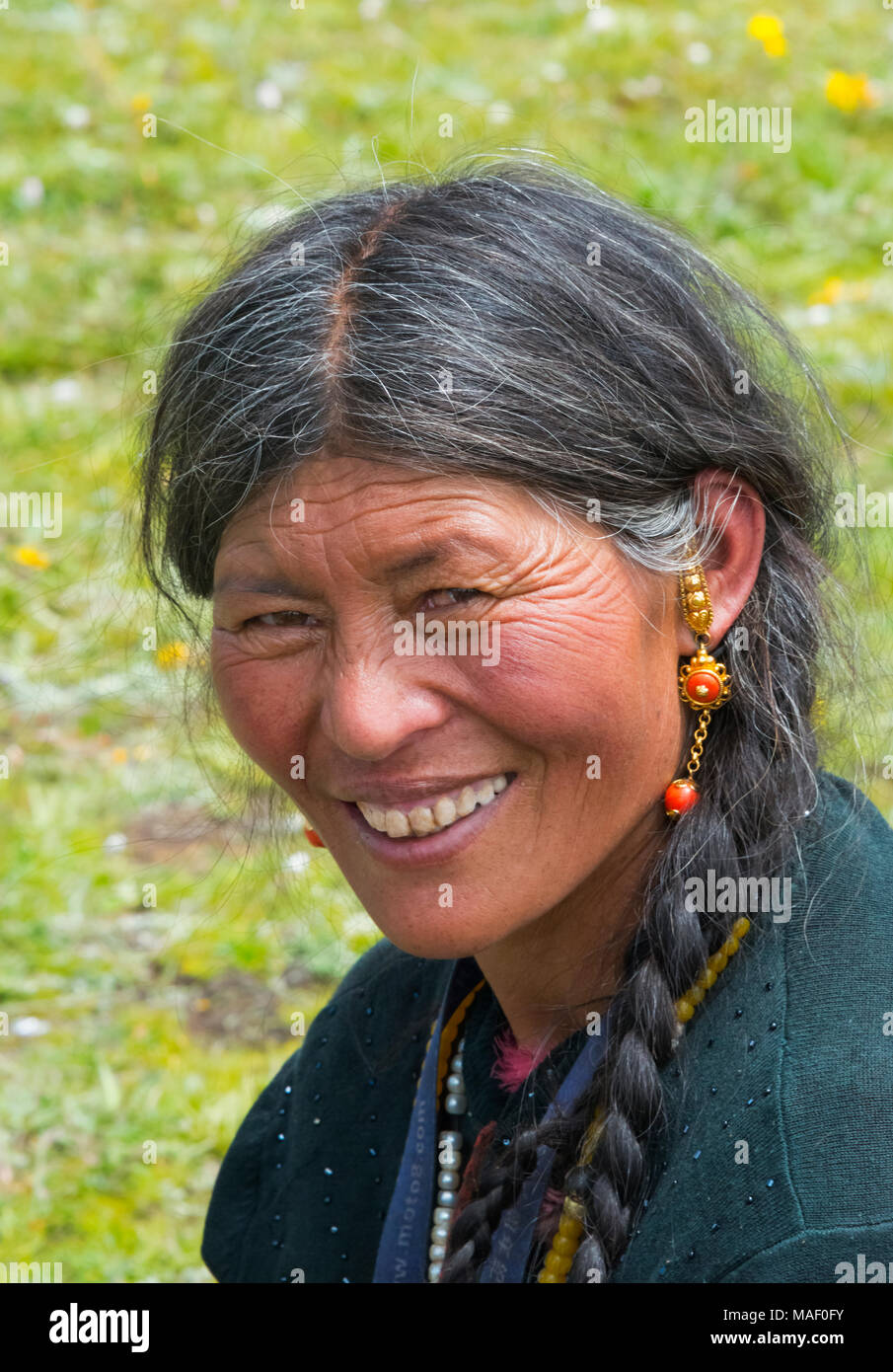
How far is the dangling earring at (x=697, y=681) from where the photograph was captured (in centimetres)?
204

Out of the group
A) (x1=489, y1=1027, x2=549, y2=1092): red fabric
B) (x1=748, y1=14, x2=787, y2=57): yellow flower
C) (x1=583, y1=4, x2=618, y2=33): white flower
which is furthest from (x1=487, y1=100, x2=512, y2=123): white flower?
(x1=489, y1=1027, x2=549, y2=1092): red fabric

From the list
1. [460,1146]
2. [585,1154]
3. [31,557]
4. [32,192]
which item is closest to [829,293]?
[31,557]

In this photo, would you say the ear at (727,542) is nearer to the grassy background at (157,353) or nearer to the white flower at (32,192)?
the grassy background at (157,353)

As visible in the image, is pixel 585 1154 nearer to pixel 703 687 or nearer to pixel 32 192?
pixel 703 687

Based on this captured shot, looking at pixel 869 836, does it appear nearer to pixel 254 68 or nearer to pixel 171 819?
pixel 171 819

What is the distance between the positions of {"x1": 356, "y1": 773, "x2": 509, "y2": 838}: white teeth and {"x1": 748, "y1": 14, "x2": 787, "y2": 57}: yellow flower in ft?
21.2

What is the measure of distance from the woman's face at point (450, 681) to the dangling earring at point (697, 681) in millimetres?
23

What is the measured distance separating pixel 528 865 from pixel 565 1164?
1.50 ft

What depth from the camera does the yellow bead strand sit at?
2.02 m

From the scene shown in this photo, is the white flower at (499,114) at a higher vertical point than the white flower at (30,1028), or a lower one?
higher

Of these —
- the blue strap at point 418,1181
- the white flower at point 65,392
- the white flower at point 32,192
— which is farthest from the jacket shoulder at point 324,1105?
the white flower at point 32,192

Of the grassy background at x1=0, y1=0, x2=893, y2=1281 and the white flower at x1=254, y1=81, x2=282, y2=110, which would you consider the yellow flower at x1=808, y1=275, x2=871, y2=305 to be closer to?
the grassy background at x1=0, y1=0, x2=893, y2=1281

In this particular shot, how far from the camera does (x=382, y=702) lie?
1911 millimetres
